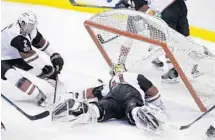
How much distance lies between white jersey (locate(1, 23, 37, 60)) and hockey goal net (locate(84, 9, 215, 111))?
20.1 inches

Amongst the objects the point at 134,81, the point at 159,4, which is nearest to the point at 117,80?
the point at 134,81

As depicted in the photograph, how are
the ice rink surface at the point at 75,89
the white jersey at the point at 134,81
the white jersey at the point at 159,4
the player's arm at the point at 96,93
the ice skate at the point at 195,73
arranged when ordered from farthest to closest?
the white jersey at the point at 159,4 < the ice skate at the point at 195,73 < the player's arm at the point at 96,93 < the white jersey at the point at 134,81 < the ice rink surface at the point at 75,89

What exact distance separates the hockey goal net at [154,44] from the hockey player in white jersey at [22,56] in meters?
0.44

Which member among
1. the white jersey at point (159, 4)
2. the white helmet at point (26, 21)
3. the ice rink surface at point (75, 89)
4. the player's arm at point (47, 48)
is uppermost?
the white jersey at point (159, 4)

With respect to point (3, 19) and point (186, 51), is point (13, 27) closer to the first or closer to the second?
point (186, 51)

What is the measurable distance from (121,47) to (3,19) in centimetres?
197

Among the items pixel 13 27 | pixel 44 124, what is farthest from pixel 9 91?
pixel 44 124

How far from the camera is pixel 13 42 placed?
270cm

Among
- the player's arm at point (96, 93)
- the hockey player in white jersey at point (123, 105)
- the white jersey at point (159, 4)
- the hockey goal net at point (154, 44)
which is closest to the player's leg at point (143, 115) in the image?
the hockey player in white jersey at point (123, 105)

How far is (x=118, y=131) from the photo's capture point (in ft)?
7.75

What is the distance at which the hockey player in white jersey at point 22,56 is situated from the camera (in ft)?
8.82

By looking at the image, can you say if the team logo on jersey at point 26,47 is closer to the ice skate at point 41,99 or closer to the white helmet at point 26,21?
the white helmet at point 26,21

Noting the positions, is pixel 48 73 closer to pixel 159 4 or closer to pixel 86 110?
pixel 86 110

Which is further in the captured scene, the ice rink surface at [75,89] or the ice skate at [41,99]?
the ice skate at [41,99]
